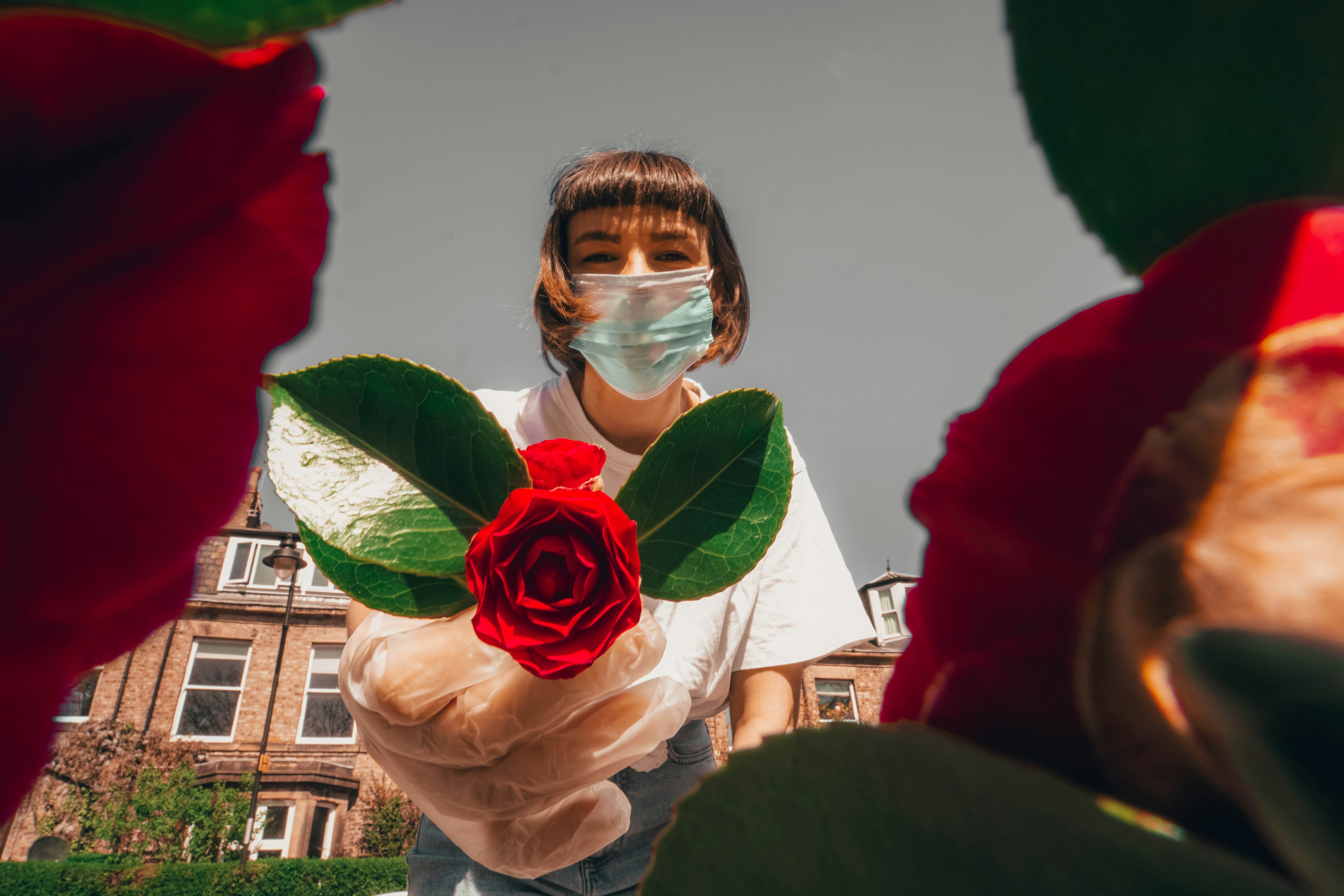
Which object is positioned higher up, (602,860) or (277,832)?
(602,860)

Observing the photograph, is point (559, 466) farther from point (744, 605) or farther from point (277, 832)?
point (277, 832)

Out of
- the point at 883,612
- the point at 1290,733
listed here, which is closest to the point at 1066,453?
the point at 1290,733

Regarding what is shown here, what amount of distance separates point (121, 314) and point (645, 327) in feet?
3.18

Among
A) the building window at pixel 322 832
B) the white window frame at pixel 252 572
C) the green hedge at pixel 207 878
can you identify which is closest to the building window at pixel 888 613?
the green hedge at pixel 207 878

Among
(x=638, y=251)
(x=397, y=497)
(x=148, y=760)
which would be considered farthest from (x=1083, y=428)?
(x=148, y=760)

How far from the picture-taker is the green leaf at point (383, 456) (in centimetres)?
28

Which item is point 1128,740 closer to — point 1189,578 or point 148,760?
point 1189,578

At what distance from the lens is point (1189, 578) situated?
0.28 feet

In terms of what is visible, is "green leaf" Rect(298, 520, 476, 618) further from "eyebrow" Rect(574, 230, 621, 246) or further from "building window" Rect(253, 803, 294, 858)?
"building window" Rect(253, 803, 294, 858)

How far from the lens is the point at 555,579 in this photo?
287mm

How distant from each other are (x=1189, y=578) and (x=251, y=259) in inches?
4.9

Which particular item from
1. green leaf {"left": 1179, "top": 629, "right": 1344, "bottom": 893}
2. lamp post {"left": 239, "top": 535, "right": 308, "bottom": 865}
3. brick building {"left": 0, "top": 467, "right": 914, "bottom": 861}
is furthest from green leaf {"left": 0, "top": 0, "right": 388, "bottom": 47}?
brick building {"left": 0, "top": 467, "right": 914, "bottom": 861}

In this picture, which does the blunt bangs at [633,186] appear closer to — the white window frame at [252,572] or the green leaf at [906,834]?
the green leaf at [906,834]

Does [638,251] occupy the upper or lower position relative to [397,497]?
upper
